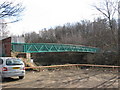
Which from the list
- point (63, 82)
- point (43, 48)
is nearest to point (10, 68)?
point (63, 82)

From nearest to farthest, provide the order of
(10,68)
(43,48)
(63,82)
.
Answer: (63,82) < (10,68) < (43,48)

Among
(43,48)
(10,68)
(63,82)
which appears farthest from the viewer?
(43,48)

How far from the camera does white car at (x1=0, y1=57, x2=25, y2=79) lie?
7.72 metres

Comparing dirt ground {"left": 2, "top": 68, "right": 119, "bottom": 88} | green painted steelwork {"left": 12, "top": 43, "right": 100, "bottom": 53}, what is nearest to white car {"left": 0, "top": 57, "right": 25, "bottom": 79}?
dirt ground {"left": 2, "top": 68, "right": 119, "bottom": 88}

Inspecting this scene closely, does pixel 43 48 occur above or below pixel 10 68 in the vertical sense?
above

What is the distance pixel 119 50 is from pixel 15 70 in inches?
1134

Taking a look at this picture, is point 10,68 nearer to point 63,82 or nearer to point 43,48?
point 63,82

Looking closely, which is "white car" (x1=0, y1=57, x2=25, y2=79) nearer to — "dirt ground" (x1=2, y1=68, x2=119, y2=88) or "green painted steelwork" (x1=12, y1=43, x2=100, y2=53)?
"dirt ground" (x1=2, y1=68, x2=119, y2=88)

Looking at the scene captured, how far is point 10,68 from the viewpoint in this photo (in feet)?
25.7

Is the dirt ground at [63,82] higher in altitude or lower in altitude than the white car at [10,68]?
lower

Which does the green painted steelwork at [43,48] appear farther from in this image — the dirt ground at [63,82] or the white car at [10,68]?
the dirt ground at [63,82]

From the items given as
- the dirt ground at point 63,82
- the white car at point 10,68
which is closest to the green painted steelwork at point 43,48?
the white car at point 10,68

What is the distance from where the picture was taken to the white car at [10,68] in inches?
304

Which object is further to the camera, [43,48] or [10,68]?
[43,48]
